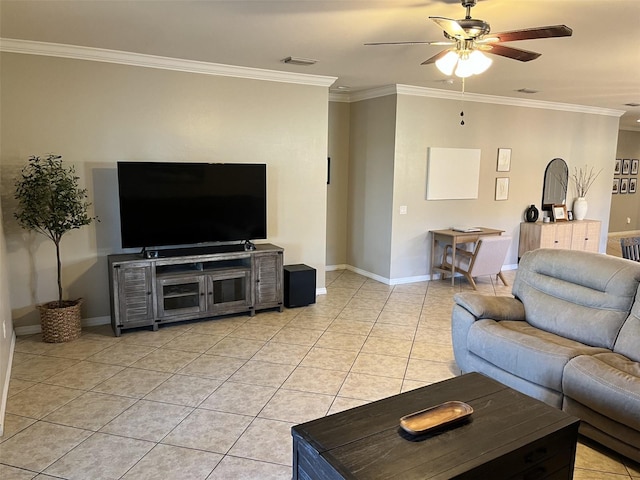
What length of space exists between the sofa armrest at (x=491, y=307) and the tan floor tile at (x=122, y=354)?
107 inches

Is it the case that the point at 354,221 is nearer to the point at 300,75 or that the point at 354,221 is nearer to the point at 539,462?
the point at 300,75

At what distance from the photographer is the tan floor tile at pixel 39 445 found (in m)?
2.60

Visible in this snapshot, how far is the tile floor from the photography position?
8.63 feet

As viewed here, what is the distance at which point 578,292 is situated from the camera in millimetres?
3422

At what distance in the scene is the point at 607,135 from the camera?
328 inches

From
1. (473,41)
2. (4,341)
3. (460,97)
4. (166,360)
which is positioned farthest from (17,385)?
(460,97)

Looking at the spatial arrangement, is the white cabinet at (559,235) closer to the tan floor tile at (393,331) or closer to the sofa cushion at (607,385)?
the tan floor tile at (393,331)

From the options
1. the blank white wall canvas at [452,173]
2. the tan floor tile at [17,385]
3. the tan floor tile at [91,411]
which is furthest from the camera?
the blank white wall canvas at [452,173]

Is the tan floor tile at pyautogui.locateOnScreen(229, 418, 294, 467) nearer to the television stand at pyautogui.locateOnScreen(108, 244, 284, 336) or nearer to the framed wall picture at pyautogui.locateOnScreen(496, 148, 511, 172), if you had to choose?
the television stand at pyautogui.locateOnScreen(108, 244, 284, 336)

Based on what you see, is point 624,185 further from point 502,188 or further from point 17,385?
point 17,385

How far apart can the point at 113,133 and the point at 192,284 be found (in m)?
1.67

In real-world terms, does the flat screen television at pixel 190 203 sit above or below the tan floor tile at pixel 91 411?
above

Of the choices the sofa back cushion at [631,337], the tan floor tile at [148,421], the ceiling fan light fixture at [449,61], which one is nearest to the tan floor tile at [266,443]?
the tan floor tile at [148,421]

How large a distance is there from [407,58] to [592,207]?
19.0ft
